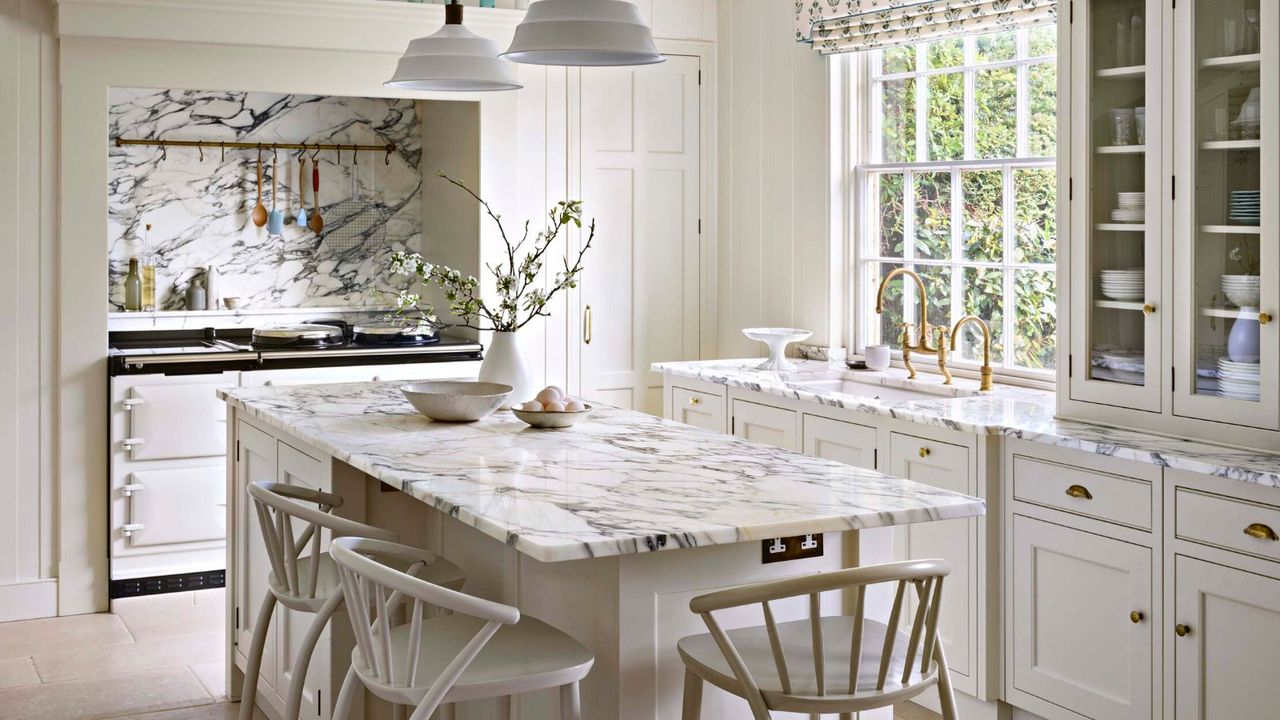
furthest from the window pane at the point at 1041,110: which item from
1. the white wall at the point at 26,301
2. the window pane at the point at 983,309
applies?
the white wall at the point at 26,301

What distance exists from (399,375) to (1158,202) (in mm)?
3265

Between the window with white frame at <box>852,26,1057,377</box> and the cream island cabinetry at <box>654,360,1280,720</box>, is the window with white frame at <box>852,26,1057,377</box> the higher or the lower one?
the higher one

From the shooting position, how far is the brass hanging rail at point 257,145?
5836 millimetres

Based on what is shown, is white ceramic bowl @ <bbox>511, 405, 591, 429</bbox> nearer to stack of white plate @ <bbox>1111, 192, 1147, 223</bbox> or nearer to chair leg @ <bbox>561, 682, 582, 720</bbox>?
chair leg @ <bbox>561, 682, 582, 720</bbox>

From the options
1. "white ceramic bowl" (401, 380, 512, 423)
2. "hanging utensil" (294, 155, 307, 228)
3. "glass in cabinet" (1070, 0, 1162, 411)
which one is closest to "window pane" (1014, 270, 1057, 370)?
"glass in cabinet" (1070, 0, 1162, 411)

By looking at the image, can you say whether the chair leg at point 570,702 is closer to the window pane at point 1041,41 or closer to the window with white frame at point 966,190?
the window with white frame at point 966,190

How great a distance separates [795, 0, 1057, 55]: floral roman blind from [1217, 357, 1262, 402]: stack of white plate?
57.3 inches

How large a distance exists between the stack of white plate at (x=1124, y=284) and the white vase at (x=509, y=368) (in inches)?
63.5

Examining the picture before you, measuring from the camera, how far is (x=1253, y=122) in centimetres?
313

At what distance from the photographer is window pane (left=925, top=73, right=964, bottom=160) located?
4.87m

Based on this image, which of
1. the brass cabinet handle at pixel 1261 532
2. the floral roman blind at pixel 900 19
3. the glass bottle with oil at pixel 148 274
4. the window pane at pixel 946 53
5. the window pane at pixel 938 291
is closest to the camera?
the brass cabinet handle at pixel 1261 532

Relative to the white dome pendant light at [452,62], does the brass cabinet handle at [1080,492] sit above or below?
below

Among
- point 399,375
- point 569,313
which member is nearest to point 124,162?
point 399,375

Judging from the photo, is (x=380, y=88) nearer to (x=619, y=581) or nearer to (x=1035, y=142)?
(x=1035, y=142)
